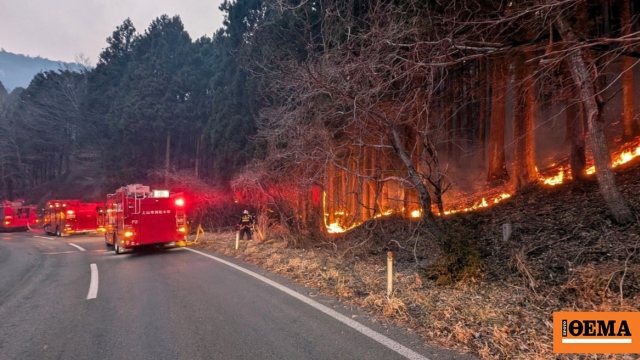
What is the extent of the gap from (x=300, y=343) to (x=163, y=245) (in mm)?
12013

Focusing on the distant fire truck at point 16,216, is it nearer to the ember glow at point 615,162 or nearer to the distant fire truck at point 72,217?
the distant fire truck at point 72,217

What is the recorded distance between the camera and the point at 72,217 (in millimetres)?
24922

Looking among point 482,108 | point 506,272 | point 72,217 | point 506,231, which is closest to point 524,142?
point 506,231

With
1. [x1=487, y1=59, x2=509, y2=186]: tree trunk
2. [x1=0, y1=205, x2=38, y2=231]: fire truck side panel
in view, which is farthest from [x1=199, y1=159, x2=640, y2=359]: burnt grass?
[x1=0, y1=205, x2=38, y2=231]: fire truck side panel

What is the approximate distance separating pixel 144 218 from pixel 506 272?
12.1 metres

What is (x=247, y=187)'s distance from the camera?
17.5 metres

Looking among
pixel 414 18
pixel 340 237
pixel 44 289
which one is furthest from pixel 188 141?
pixel 414 18

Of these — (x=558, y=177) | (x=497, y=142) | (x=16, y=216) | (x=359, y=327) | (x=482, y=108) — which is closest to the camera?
(x=359, y=327)

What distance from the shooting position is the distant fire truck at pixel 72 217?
24875 mm

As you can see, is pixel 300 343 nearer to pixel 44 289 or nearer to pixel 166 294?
pixel 166 294

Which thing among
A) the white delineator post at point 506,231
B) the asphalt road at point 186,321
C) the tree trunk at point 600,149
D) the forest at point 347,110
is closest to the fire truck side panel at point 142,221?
the asphalt road at point 186,321

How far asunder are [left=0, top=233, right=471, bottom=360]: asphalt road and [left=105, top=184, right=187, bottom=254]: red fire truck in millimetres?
3849

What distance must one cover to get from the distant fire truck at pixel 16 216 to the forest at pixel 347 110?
243 inches

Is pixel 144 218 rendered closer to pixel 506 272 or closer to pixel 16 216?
pixel 506 272
